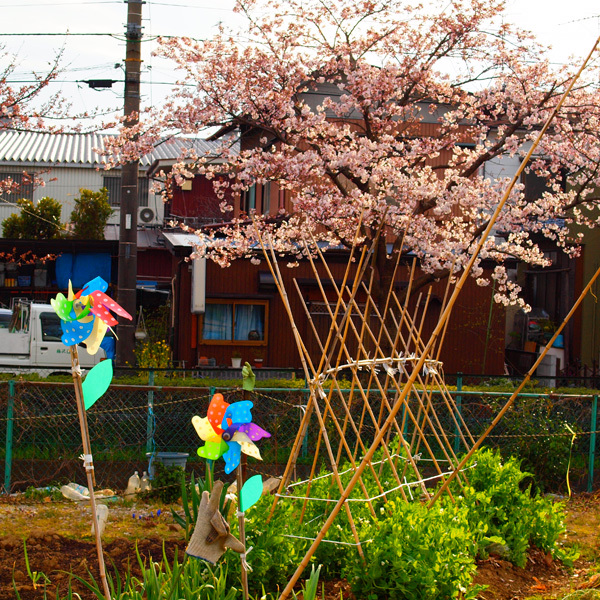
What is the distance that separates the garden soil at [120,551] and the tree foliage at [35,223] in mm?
14250

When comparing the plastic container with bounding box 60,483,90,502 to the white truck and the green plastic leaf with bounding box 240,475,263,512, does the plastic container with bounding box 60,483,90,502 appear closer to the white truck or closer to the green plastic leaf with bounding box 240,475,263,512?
the green plastic leaf with bounding box 240,475,263,512

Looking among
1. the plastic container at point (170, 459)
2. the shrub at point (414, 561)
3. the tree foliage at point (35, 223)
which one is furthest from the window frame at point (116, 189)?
the shrub at point (414, 561)

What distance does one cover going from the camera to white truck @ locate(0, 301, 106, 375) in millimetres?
13781

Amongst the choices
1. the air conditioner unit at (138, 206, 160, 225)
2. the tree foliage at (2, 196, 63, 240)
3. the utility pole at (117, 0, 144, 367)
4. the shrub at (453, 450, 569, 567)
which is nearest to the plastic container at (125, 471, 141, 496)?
the shrub at (453, 450, 569, 567)

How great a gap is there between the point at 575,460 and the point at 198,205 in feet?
56.2

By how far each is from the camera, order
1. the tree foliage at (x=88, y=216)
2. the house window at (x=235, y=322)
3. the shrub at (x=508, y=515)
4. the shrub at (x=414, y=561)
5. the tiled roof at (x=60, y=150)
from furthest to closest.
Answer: the tiled roof at (x=60, y=150) → the tree foliage at (x=88, y=216) → the house window at (x=235, y=322) → the shrub at (x=508, y=515) → the shrub at (x=414, y=561)

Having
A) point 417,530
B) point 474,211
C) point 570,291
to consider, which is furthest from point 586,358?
point 417,530

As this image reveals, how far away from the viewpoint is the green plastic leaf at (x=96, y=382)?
2926 mm

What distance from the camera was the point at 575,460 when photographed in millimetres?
7758

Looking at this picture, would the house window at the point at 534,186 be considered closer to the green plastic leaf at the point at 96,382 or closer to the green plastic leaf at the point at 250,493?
the green plastic leaf at the point at 250,493

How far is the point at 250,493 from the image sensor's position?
3188 mm

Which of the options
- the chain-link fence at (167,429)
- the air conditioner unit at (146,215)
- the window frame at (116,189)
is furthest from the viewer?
the window frame at (116,189)

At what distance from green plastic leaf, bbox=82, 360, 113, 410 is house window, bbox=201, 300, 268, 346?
1197cm

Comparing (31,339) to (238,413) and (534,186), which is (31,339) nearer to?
(534,186)
